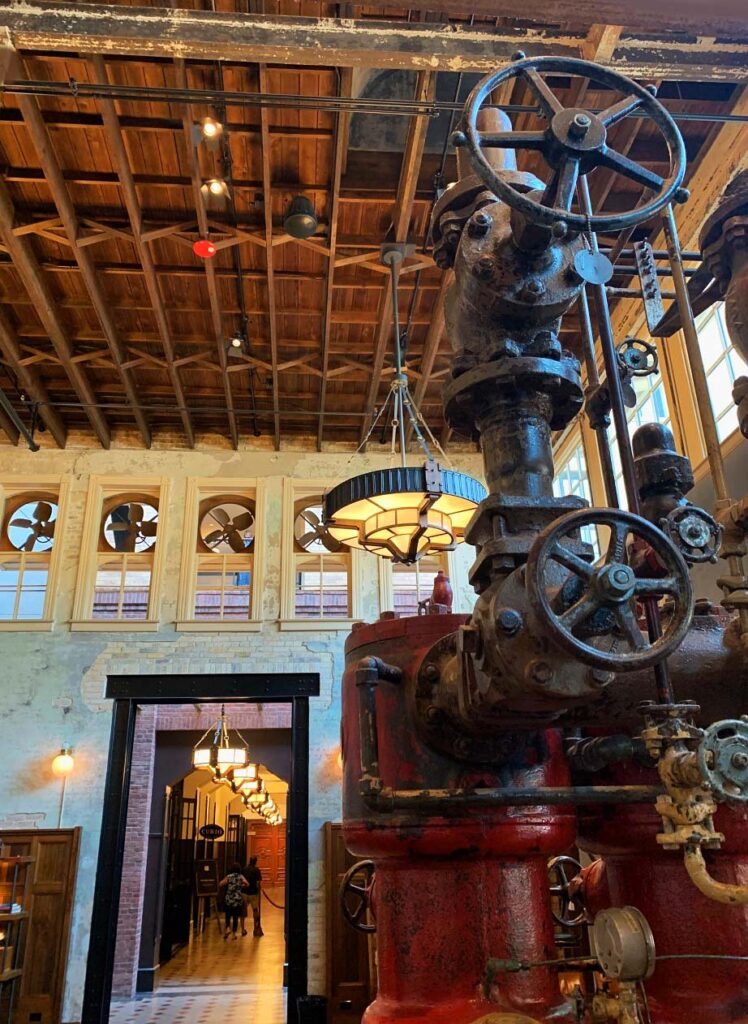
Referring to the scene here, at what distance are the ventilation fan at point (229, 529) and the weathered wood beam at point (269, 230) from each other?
1489 millimetres

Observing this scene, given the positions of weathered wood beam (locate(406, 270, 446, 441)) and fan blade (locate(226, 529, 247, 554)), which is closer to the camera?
weathered wood beam (locate(406, 270, 446, 441))

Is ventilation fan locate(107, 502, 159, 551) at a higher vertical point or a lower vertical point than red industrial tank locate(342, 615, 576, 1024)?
higher

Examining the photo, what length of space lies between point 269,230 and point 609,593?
6.64 meters

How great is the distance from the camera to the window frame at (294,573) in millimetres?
9602

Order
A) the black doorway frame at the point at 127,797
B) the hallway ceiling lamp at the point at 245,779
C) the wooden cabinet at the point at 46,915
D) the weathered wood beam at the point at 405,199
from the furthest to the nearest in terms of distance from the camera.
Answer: the hallway ceiling lamp at the point at 245,779, the black doorway frame at the point at 127,797, the wooden cabinet at the point at 46,915, the weathered wood beam at the point at 405,199

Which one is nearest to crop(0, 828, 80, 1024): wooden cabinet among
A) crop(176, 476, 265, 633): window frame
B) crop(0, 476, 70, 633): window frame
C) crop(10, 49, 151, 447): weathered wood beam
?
crop(0, 476, 70, 633): window frame

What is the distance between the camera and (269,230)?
7.01 meters

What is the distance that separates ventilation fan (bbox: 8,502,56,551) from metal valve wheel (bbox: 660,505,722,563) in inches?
396

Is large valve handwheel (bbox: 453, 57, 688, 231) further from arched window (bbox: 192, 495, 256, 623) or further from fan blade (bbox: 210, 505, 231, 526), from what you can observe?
fan blade (bbox: 210, 505, 231, 526)

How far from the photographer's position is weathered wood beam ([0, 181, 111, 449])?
6.96m

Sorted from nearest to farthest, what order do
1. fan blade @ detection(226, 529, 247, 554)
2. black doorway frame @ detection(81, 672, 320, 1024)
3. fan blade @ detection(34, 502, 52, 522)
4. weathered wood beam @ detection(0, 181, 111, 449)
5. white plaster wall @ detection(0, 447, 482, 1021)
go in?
1. weathered wood beam @ detection(0, 181, 111, 449)
2. black doorway frame @ detection(81, 672, 320, 1024)
3. white plaster wall @ detection(0, 447, 482, 1021)
4. fan blade @ detection(226, 529, 247, 554)
5. fan blade @ detection(34, 502, 52, 522)

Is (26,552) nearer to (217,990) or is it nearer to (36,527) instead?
(36,527)

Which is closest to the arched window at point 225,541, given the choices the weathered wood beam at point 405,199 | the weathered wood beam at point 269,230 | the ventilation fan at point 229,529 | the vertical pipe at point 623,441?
the ventilation fan at point 229,529

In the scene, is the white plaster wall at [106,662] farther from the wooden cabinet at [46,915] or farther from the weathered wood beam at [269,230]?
the weathered wood beam at [269,230]
